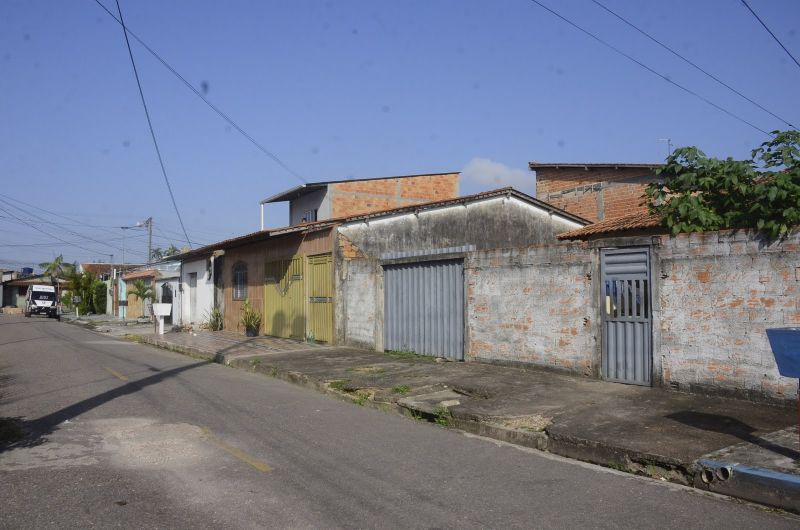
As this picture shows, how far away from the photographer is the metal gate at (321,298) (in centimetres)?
1770

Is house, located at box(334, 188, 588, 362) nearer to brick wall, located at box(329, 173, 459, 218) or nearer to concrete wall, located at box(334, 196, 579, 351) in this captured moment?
concrete wall, located at box(334, 196, 579, 351)

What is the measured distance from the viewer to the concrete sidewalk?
586 cm

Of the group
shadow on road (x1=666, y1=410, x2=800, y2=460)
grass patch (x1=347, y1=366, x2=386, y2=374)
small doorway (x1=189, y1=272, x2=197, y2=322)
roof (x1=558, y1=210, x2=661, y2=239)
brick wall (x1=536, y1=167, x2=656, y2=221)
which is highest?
brick wall (x1=536, y1=167, x2=656, y2=221)

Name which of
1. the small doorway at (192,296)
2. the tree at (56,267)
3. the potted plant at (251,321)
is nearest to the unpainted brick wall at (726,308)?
the potted plant at (251,321)

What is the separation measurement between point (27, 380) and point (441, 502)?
10033 mm

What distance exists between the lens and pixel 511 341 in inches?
473

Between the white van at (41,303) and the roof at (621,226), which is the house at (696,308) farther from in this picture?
the white van at (41,303)

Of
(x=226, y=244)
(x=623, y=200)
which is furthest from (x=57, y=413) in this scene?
(x=623, y=200)

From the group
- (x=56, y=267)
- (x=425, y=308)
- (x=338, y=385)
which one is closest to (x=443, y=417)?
(x=338, y=385)

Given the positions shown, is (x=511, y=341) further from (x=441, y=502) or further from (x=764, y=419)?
(x=441, y=502)

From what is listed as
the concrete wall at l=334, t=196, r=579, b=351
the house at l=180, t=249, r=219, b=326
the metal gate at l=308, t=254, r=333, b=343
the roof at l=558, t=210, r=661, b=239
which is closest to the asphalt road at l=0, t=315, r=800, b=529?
the concrete wall at l=334, t=196, r=579, b=351

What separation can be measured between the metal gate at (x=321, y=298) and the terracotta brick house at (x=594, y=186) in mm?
11645

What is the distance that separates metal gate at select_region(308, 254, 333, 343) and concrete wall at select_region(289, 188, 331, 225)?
10.0m

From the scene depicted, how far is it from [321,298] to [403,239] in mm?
2901
